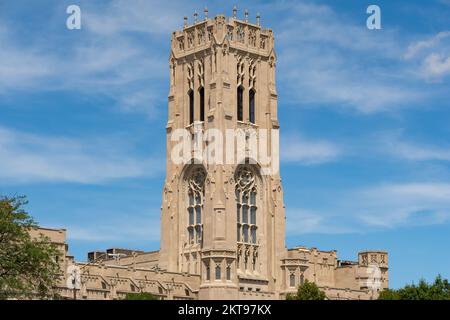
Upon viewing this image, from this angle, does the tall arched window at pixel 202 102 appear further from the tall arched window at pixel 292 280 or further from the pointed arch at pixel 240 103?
the tall arched window at pixel 292 280

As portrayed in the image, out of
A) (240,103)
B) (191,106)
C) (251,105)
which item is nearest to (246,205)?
(240,103)

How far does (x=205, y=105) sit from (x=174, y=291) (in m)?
26.7

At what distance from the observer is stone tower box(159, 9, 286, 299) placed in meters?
139

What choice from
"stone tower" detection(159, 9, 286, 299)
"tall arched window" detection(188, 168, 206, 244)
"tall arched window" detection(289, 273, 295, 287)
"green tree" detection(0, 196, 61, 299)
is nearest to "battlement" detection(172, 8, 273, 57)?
"stone tower" detection(159, 9, 286, 299)

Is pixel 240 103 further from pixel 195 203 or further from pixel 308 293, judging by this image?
pixel 308 293

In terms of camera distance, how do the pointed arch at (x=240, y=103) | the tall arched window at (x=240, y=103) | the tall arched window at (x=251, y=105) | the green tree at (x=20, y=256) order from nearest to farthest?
the green tree at (x=20, y=256), the pointed arch at (x=240, y=103), the tall arched window at (x=240, y=103), the tall arched window at (x=251, y=105)

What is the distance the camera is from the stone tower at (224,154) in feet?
455

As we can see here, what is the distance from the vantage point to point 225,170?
5443 inches

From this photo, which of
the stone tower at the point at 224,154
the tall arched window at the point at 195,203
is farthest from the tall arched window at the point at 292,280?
the tall arched window at the point at 195,203

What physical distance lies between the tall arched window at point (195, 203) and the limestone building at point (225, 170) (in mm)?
137

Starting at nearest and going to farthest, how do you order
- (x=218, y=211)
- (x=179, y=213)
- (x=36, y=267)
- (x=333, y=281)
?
1. (x=36, y=267)
2. (x=218, y=211)
3. (x=179, y=213)
4. (x=333, y=281)
